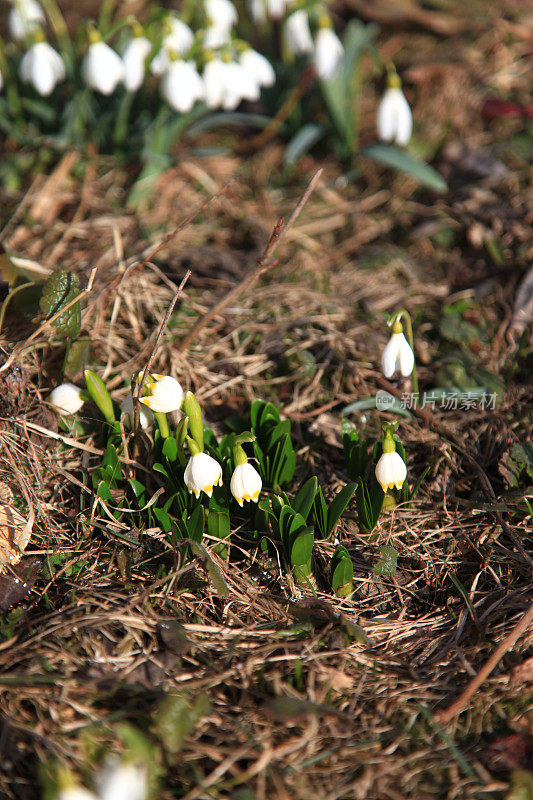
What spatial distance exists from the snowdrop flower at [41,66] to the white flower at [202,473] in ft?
5.89

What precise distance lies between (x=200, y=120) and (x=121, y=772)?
2734 mm

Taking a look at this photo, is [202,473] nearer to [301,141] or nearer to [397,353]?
[397,353]

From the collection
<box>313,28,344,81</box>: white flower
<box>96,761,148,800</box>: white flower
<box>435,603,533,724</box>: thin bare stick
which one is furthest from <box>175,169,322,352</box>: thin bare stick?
<box>96,761,148,800</box>: white flower

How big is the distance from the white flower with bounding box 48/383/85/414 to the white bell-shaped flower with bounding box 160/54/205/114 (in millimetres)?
1272

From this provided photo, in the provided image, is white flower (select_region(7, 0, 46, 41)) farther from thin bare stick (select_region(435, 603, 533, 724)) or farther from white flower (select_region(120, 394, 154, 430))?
thin bare stick (select_region(435, 603, 533, 724))

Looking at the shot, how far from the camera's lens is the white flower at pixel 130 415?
183 cm

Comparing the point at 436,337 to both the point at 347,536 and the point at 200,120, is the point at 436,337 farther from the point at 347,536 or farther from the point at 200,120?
the point at 200,120

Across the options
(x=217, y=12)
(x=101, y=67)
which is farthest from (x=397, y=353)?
(x=217, y=12)

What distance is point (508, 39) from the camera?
3.44 meters

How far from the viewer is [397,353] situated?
73.2 inches

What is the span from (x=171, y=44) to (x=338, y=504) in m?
1.91

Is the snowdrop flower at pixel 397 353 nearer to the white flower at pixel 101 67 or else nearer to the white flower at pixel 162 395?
the white flower at pixel 162 395

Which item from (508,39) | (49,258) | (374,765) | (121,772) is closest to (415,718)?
(374,765)

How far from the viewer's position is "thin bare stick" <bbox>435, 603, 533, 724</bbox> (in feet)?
4.70
